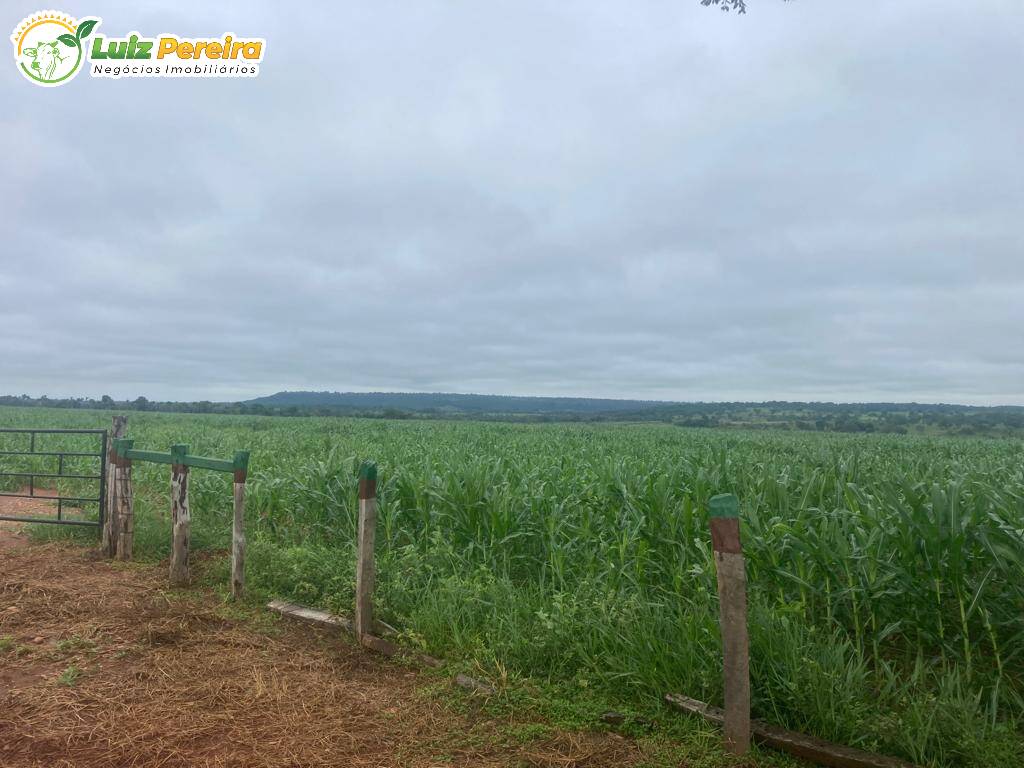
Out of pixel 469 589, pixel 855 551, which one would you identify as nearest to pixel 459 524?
pixel 469 589

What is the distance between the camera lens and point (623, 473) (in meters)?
8.78

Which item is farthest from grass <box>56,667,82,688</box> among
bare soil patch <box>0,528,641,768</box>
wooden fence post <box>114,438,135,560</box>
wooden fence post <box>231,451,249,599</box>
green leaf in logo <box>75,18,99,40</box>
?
green leaf in logo <box>75,18,99,40</box>

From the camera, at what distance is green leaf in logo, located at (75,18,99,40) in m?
11.5

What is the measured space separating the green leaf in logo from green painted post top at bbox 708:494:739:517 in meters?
13.1

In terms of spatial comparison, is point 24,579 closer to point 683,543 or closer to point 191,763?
point 191,763

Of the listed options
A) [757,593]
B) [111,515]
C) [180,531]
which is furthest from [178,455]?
[757,593]

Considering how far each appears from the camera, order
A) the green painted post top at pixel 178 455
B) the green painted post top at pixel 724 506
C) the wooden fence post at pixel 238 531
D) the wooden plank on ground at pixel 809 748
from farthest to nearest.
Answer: the green painted post top at pixel 178 455, the wooden fence post at pixel 238 531, the green painted post top at pixel 724 506, the wooden plank on ground at pixel 809 748

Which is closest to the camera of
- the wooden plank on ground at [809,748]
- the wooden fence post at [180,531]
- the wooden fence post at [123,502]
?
the wooden plank on ground at [809,748]

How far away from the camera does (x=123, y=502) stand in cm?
834

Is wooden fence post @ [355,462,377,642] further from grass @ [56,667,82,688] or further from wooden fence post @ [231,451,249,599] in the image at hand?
grass @ [56,667,82,688]

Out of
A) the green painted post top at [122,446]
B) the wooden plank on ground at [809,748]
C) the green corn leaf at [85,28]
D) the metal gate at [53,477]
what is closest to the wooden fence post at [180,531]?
the green painted post top at [122,446]

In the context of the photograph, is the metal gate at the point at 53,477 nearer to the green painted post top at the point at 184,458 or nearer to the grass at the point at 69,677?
the green painted post top at the point at 184,458

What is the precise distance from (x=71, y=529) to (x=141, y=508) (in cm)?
96

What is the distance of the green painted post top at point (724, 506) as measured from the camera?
3646mm
